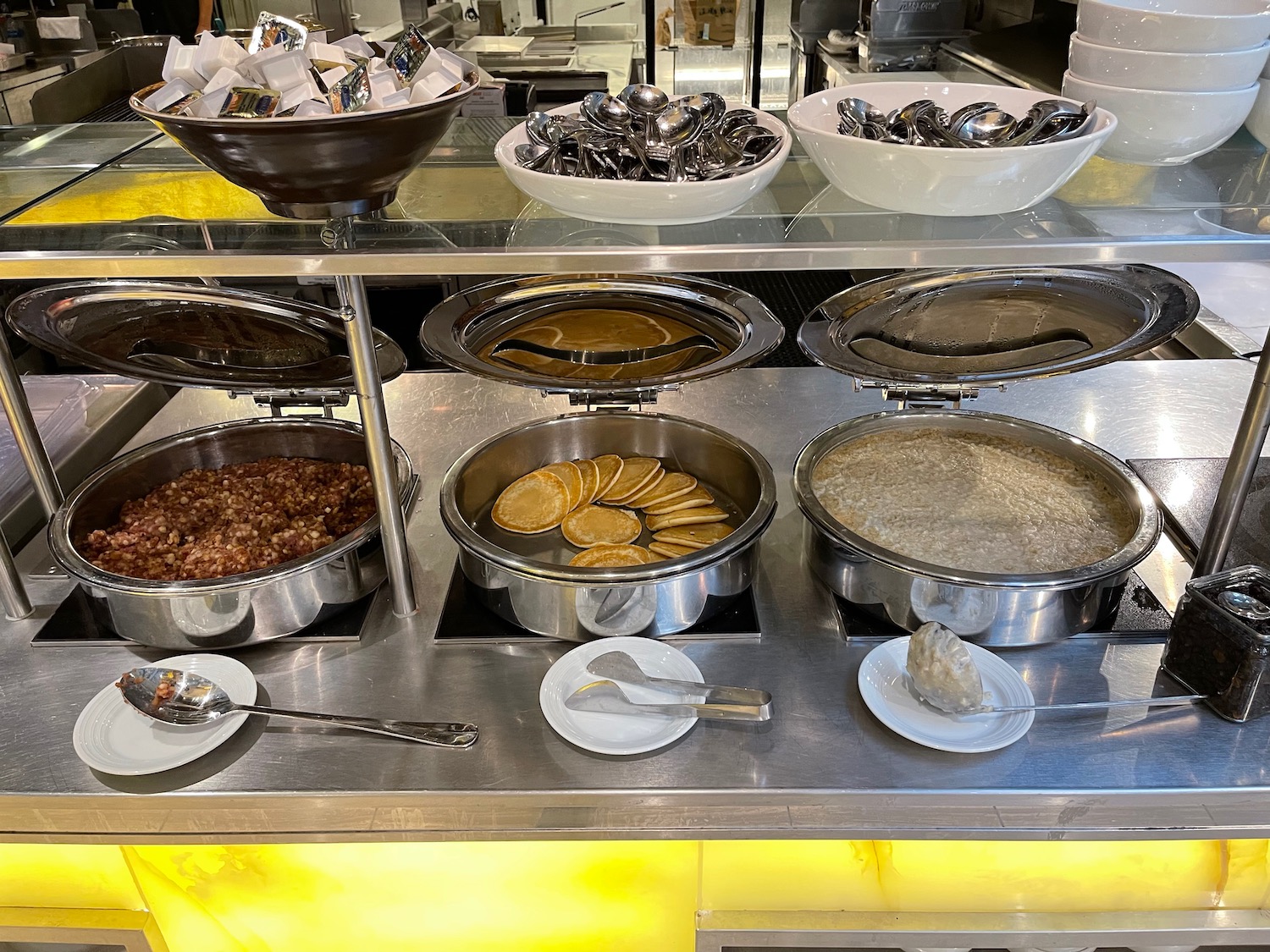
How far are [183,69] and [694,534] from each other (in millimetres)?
738

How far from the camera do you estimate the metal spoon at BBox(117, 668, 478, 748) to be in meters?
0.94

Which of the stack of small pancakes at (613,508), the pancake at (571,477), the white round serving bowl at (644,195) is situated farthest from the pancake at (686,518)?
the white round serving bowl at (644,195)

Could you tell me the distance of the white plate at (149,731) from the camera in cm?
91

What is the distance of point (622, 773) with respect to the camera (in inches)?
36.2

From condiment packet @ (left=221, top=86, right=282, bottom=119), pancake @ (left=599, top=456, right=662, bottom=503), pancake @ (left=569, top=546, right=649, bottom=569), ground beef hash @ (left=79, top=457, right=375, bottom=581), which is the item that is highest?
condiment packet @ (left=221, top=86, right=282, bottom=119)

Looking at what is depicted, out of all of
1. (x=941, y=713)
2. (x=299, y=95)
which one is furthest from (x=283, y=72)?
(x=941, y=713)

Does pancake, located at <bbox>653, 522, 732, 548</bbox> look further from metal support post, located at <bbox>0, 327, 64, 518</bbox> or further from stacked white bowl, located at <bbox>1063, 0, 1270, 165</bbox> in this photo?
metal support post, located at <bbox>0, 327, 64, 518</bbox>

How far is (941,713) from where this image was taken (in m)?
0.95

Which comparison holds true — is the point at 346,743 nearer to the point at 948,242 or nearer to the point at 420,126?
the point at 420,126

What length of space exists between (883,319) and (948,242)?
414mm

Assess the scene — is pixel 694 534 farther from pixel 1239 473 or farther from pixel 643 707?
pixel 1239 473

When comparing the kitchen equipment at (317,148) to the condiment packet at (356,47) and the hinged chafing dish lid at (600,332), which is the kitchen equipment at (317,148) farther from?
the hinged chafing dish lid at (600,332)

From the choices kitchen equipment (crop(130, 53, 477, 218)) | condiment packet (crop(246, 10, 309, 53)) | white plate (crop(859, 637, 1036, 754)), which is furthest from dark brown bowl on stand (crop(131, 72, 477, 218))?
white plate (crop(859, 637, 1036, 754))

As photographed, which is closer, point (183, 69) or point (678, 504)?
point (183, 69)
